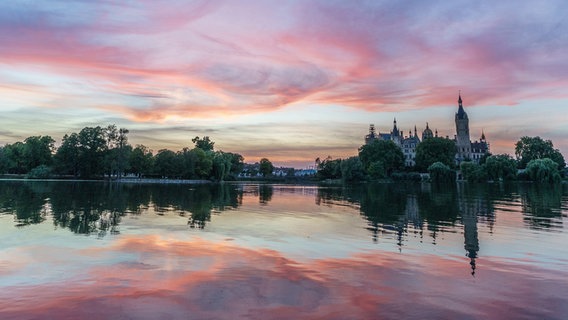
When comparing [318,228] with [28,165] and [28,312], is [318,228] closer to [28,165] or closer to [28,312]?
[28,312]

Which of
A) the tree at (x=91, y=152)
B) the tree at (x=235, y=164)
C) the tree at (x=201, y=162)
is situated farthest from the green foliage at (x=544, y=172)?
the tree at (x=91, y=152)

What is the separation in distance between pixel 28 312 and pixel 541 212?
32.7 m

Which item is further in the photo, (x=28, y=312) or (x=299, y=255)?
(x=299, y=255)

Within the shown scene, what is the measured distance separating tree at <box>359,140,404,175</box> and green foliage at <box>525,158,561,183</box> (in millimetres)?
45769

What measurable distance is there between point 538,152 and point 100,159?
15761cm

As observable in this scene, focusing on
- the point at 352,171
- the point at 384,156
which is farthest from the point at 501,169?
the point at 352,171

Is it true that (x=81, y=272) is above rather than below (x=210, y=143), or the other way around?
below

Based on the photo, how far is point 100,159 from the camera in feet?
383

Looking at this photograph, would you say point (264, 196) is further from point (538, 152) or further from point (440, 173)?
point (538, 152)

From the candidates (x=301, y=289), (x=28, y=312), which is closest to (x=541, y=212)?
(x=301, y=289)

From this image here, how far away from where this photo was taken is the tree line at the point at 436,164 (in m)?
119

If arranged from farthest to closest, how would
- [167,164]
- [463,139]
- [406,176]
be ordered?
[463,139] → [406,176] → [167,164]

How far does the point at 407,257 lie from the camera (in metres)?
13.8

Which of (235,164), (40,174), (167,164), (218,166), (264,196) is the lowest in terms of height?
(264,196)
